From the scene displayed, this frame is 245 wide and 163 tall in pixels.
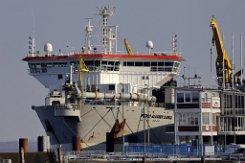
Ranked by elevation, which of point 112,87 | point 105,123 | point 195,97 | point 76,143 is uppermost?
point 112,87

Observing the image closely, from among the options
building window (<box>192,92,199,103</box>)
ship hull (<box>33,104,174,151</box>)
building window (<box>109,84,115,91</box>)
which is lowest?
ship hull (<box>33,104,174,151</box>)

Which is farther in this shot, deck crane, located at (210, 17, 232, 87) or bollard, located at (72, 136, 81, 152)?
deck crane, located at (210, 17, 232, 87)

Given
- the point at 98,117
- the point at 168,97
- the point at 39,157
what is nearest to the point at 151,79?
the point at 168,97

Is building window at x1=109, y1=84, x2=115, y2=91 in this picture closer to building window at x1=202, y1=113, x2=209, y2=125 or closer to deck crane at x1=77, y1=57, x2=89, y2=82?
deck crane at x1=77, y1=57, x2=89, y2=82

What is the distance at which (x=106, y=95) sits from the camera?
108375 mm

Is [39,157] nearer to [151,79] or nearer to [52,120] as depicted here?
[52,120]

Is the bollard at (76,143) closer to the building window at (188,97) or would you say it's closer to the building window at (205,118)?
the building window at (188,97)

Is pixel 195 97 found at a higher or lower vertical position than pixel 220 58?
lower

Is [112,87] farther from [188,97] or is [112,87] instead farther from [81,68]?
[188,97]

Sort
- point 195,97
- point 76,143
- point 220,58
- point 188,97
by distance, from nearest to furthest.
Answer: point 76,143 < point 195,97 < point 188,97 < point 220,58

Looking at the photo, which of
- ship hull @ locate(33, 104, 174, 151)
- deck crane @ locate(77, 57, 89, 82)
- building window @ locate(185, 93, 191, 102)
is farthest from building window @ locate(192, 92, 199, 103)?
deck crane @ locate(77, 57, 89, 82)

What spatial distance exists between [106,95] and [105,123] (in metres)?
3.08

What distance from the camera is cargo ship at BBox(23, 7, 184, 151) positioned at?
107625 mm

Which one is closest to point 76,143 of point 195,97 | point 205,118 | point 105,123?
point 105,123
